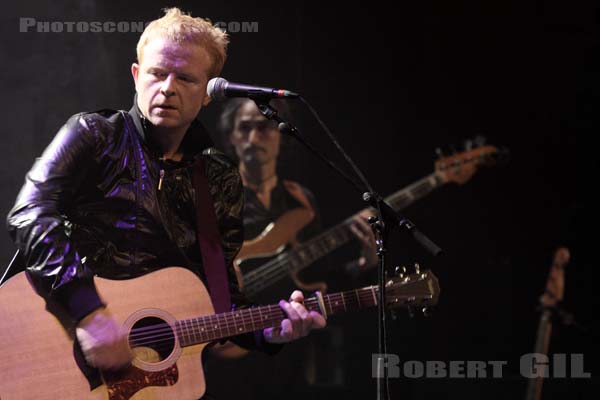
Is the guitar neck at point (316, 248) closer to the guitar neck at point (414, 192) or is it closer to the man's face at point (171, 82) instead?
the guitar neck at point (414, 192)

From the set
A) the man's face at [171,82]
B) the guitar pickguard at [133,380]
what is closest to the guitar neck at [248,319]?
the guitar pickguard at [133,380]

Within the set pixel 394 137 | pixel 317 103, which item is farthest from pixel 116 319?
pixel 394 137

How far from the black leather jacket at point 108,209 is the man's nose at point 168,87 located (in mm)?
143

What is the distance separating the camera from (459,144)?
4449 millimetres

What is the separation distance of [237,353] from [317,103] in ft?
4.98

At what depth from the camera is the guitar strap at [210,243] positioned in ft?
9.68

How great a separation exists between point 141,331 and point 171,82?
1.01m

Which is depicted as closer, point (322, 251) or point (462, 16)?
point (322, 251)

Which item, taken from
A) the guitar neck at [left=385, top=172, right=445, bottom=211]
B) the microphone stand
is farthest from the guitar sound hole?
the guitar neck at [left=385, top=172, right=445, bottom=211]

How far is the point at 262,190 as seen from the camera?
412 cm

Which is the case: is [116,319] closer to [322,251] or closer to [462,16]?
[322,251]

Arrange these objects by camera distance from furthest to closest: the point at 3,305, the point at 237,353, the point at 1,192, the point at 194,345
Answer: the point at 237,353, the point at 1,192, the point at 194,345, the point at 3,305

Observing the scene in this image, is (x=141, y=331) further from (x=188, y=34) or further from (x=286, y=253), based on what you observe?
(x=286, y=253)

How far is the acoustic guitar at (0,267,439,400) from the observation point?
93.9 inches
